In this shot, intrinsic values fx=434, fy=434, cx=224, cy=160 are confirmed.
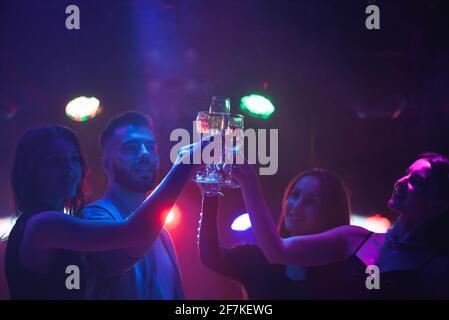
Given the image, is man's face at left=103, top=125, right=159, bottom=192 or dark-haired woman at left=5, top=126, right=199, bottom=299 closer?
dark-haired woman at left=5, top=126, right=199, bottom=299

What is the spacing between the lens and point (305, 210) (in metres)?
2.75

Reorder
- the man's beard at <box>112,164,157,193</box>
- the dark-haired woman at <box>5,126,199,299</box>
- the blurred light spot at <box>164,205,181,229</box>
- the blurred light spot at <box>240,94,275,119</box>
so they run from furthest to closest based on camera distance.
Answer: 1. the blurred light spot at <box>240,94,275,119</box>
2. the blurred light spot at <box>164,205,181,229</box>
3. the man's beard at <box>112,164,157,193</box>
4. the dark-haired woman at <box>5,126,199,299</box>

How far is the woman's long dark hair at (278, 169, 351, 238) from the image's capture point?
275 centimetres

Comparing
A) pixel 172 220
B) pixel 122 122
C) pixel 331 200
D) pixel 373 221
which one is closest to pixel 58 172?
pixel 122 122

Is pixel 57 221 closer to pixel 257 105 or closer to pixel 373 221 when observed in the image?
pixel 257 105

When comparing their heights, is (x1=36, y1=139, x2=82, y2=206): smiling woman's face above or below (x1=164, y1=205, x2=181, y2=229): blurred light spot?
above

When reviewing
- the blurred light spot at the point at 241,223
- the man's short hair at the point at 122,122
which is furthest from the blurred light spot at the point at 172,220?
the man's short hair at the point at 122,122

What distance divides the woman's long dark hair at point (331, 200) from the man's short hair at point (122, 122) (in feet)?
3.44

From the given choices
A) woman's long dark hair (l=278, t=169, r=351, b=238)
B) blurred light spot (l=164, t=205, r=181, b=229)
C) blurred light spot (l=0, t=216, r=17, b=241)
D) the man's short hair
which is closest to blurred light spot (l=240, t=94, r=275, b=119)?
woman's long dark hair (l=278, t=169, r=351, b=238)

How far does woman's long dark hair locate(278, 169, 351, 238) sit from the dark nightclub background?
11cm

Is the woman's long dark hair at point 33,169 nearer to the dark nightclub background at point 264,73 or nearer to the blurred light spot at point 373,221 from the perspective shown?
the dark nightclub background at point 264,73

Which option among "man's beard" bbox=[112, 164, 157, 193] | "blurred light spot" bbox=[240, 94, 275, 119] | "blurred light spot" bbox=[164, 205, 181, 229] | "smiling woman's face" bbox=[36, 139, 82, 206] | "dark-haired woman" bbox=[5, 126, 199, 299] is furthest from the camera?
"blurred light spot" bbox=[240, 94, 275, 119]

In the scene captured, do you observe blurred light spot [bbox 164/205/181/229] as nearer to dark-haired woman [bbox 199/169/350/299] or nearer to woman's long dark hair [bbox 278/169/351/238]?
dark-haired woman [bbox 199/169/350/299]

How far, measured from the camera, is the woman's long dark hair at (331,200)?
2.75m
